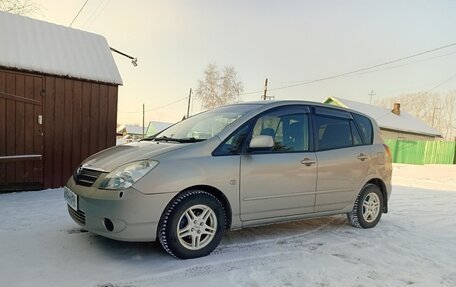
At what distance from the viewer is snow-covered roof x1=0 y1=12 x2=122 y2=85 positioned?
7180mm

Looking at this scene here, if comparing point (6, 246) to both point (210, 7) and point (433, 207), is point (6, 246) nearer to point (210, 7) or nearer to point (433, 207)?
point (433, 207)

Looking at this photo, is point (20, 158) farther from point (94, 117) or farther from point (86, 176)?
point (86, 176)

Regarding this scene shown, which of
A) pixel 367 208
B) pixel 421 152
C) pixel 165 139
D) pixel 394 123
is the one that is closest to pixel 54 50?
pixel 165 139

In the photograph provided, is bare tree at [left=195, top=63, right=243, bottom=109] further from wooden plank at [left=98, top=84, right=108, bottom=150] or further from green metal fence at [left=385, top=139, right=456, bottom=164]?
wooden plank at [left=98, top=84, right=108, bottom=150]

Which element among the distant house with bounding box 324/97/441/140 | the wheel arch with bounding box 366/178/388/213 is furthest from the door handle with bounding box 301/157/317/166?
the distant house with bounding box 324/97/441/140

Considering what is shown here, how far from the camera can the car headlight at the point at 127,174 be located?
3.54 metres

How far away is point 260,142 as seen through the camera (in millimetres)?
4109

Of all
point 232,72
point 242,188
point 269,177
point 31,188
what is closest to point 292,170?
point 269,177

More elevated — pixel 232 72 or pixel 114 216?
pixel 232 72

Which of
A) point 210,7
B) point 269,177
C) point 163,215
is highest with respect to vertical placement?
point 210,7

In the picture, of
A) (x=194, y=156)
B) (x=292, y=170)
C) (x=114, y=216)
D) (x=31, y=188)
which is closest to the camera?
(x=114, y=216)

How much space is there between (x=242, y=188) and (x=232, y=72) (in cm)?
4044

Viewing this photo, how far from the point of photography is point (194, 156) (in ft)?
12.5

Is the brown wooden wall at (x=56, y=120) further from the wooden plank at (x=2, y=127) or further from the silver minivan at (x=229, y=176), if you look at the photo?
the silver minivan at (x=229, y=176)
